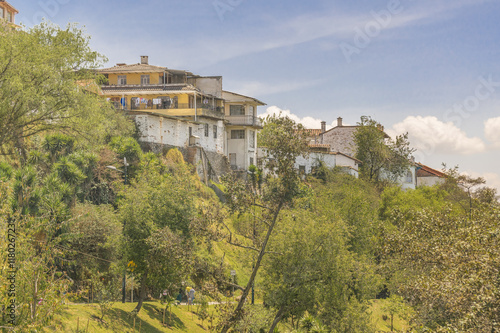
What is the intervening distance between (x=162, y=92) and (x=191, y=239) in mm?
32353

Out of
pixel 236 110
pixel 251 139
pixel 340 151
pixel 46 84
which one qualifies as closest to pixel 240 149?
pixel 251 139

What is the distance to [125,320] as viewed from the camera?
2528 cm

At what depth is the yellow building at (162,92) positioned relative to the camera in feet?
181

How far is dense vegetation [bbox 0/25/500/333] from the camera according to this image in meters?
15.5

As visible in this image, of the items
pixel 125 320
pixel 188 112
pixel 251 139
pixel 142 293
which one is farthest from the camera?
pixel 251 139

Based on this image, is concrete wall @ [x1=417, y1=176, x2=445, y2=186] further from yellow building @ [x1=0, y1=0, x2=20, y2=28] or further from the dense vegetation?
yellow building @ [x1=0, y1=0, x2=20, y2=28]

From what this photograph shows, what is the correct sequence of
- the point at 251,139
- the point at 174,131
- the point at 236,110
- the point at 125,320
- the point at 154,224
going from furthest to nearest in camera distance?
the point at 236,110 → the point at 251,139 → the point at 174,131 → the point at 154,224 → the point at 125,320

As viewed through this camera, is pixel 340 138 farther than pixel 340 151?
Yes

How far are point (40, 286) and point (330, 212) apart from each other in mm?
25319

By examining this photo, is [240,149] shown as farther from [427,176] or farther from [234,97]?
[427,176]

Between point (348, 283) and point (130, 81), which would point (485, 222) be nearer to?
point (348, 283)

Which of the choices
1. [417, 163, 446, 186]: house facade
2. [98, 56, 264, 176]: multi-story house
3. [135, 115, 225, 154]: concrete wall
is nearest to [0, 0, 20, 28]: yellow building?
[98, 56, 264, 176]: multi-story house

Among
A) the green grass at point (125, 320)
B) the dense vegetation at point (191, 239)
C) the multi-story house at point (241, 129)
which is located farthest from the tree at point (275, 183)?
the multi-story house at point (241, 129)

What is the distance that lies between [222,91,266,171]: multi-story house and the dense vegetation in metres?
23.4
